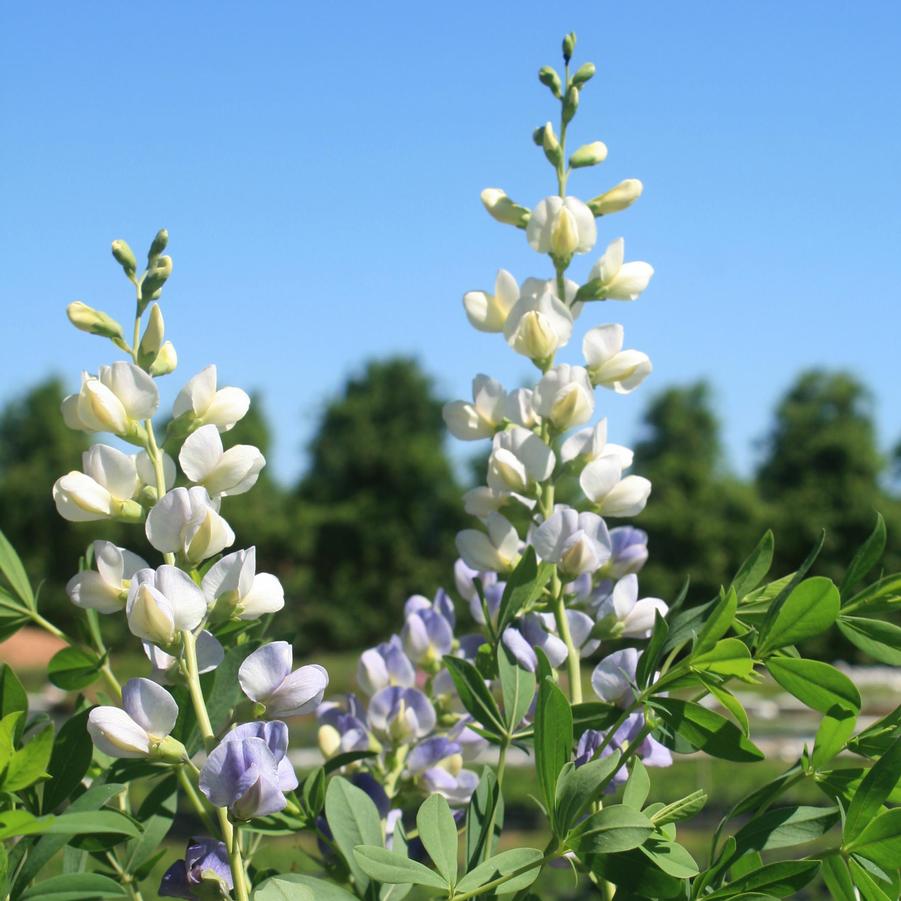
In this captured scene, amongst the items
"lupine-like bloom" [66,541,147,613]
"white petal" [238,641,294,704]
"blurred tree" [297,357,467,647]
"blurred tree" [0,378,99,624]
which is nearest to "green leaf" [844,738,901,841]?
"white petal" [238,641,294,704]

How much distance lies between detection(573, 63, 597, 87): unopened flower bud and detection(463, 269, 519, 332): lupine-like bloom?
18cm

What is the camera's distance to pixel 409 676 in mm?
905

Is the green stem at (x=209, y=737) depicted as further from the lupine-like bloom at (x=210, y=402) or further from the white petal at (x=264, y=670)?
the lupine-like bloom at (x=210, y=402)

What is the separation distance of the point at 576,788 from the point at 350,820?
0.17 meters

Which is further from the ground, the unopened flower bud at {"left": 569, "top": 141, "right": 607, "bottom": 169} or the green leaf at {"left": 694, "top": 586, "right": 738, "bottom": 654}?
the unopened flower bud at {"left": 569, "top": 141, "right": 607, "bottom": 169}

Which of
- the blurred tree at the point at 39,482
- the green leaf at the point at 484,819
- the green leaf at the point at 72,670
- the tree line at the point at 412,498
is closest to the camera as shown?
the green leaf at the point at 484,819

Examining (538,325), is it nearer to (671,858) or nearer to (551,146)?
(551,146)

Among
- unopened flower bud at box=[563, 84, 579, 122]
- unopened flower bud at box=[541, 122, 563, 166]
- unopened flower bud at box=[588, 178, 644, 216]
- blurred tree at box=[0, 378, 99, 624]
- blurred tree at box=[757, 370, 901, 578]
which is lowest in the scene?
blurred tree at box=[0, 378, 99, 624]

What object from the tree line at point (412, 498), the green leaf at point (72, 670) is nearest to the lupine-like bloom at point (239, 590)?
the green leaf at point (72, 670)

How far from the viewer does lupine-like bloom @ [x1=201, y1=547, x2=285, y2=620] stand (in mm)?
641

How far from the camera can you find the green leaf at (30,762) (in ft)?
1.74

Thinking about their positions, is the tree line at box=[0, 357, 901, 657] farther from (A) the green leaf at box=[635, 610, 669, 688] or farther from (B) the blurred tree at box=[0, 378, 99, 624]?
(A) the green leaf at box=[635, 610, 669, 688]

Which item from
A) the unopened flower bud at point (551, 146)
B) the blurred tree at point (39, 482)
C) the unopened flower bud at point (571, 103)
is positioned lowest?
the blurred tree at point (39, 482)

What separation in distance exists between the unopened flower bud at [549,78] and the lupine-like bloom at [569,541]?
1.22ft
